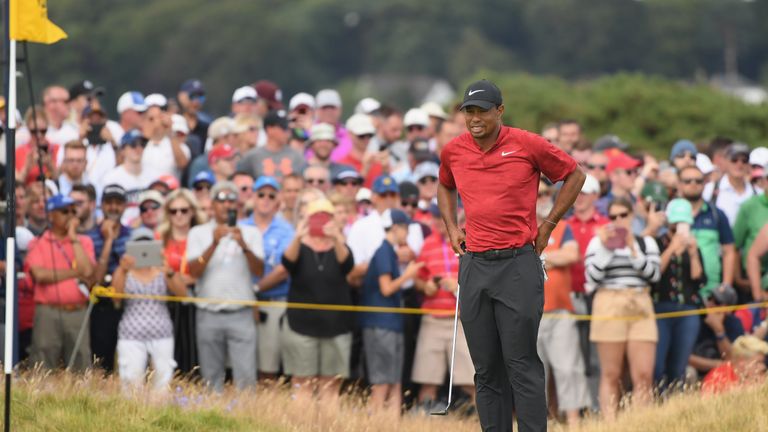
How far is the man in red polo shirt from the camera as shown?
11.6 m

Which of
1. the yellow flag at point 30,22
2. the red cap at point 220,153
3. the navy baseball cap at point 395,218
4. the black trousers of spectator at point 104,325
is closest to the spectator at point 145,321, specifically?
the black trousers of spectator at point 104,325

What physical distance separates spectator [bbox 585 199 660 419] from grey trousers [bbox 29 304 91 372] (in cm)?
482

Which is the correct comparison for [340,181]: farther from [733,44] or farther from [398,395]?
[733,44]

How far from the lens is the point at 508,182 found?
1161cm

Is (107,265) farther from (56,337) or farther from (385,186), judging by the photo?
(385,186)

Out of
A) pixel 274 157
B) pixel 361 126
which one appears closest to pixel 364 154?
pixel 361 126

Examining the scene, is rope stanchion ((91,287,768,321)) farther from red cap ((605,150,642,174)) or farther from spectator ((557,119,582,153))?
spectator ((557,119,582,153))

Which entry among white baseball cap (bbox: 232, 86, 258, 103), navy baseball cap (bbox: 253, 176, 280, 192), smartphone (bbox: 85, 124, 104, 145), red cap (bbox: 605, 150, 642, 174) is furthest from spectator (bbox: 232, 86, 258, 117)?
red cap (bbox: 605, 150, 642, 174)

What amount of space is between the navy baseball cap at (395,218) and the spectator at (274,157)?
2.41m

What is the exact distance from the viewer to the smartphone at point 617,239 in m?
15.9

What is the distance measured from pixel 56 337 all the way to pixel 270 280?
2.10 m

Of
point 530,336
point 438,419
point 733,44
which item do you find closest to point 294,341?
point 438,419

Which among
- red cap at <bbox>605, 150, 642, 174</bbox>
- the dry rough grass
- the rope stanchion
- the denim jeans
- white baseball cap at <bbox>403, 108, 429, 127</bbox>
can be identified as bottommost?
the dry rough grass

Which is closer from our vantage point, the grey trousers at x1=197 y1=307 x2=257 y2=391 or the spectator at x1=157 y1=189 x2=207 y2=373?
the grey trousers at x1=197 y1=307 x2=257 y2=391
